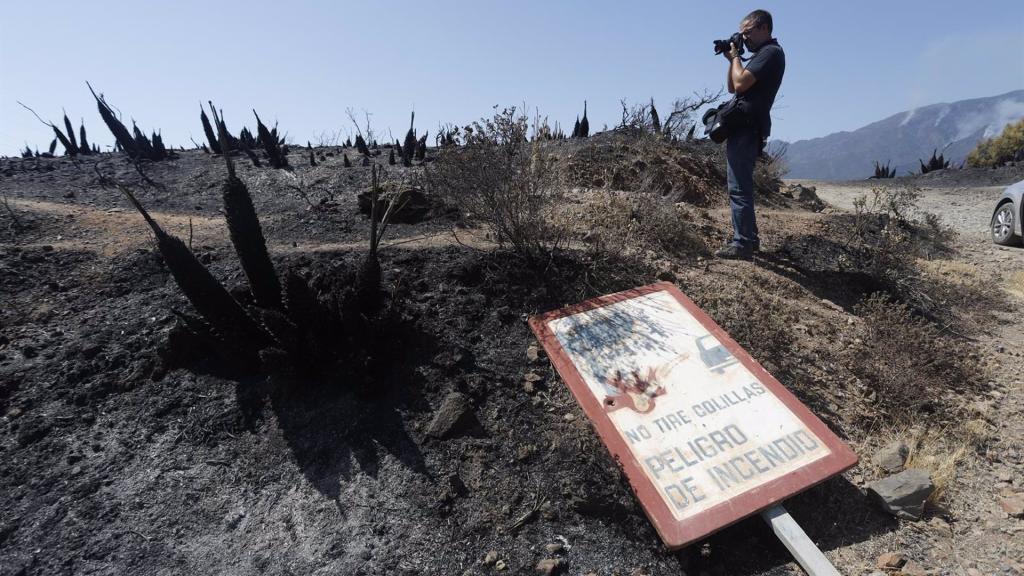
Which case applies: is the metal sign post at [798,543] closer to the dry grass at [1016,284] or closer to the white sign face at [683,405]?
the white sign face at [683,405]

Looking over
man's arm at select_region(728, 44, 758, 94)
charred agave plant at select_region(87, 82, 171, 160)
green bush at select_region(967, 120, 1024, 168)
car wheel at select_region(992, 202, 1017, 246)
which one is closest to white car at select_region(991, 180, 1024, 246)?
car wheel at select_region(992, 202, 1017, 246)

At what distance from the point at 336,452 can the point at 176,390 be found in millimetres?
1306

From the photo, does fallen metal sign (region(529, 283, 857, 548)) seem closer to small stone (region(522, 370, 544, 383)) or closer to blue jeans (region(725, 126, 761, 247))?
small stone (region(522, 370, 544, 383))

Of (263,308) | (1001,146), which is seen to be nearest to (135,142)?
(263,308)

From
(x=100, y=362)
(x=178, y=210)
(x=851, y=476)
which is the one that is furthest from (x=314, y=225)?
(x=851, y=476)

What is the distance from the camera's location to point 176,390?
10.2ft

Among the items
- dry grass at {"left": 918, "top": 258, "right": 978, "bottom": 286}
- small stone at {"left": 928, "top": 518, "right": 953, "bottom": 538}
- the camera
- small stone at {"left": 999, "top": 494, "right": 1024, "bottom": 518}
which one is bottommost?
small stone at {"left": 928, "top": 518, "right": 953, "bottom": 538}

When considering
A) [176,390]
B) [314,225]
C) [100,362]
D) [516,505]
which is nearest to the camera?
[516,505]

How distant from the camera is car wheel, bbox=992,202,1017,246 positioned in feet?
19.5

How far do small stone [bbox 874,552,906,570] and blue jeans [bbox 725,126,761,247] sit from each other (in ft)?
9.05

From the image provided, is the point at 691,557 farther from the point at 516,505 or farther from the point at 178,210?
the point at 178,210

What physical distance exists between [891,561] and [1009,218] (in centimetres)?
628

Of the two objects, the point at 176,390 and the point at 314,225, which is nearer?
the point at 176,390

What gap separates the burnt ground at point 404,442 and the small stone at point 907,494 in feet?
0.23
